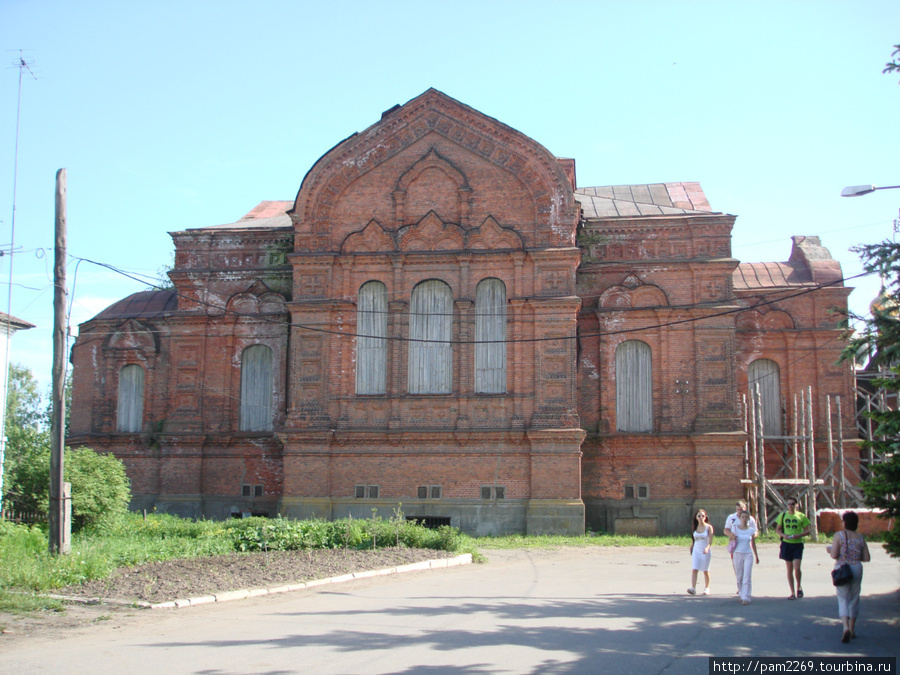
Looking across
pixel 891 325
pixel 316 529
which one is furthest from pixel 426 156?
pixel 891 325

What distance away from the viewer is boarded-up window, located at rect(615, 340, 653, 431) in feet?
90.4

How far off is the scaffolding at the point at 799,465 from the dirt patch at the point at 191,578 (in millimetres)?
11623

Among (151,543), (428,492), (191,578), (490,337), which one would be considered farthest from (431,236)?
(191,578)

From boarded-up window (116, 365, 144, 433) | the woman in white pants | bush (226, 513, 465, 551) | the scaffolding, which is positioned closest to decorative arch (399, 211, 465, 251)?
bush (226, 513, 465, 551)

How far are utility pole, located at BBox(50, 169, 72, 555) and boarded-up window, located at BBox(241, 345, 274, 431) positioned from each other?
42.3 feet

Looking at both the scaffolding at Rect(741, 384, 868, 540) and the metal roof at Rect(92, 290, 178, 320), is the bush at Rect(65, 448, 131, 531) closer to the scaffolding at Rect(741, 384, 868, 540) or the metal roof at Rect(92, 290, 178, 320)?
the metal roof at Rect(92, 290, 178, 320)

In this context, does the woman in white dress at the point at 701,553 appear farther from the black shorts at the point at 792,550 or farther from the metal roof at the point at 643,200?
the metal roof at the point at 643,200

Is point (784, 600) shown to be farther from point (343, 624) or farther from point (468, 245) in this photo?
point (468, 245)

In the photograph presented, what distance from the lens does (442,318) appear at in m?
27.1

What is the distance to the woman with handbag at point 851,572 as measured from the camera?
10312mm

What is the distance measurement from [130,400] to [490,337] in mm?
12830

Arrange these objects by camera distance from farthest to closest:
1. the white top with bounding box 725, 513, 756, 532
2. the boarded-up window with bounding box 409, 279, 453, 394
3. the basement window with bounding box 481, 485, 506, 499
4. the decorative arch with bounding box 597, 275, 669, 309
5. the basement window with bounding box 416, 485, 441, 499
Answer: the decorative arch with bounding box 597, 275, 669, 309 < the boarded-up window with bounding box 409, 279, 453, 394 < the basement window with bounding box 416, 485, 441, 499 < the basement window with bounding box 481, 485, 506, 499 < the white top with bounding box 725, 513, 756, 532

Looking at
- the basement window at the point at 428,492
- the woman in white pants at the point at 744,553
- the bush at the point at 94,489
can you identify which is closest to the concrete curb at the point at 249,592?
the woman in white pants at the point at 744,553

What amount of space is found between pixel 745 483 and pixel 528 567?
32.3 feet
